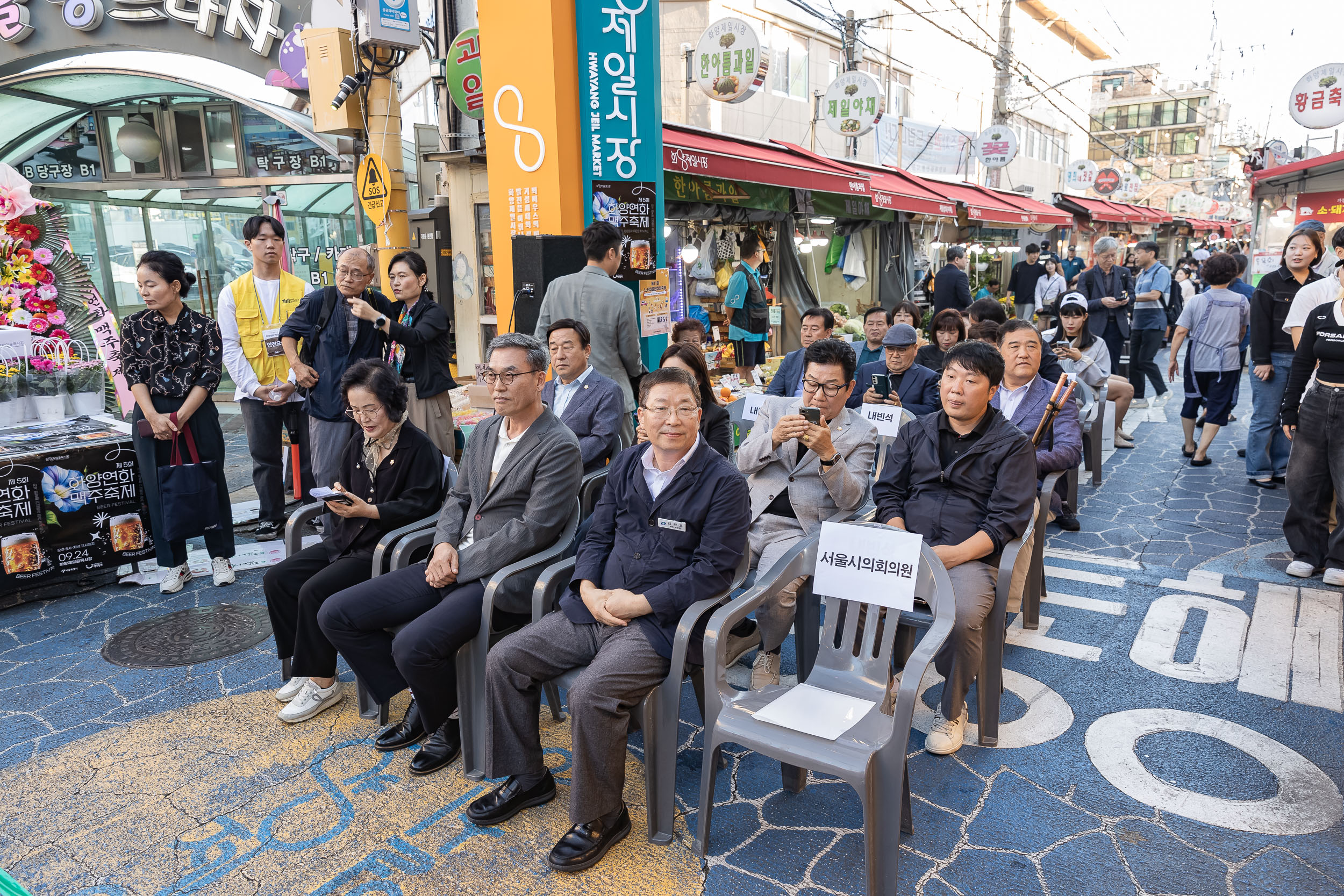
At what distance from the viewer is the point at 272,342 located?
5441 mm

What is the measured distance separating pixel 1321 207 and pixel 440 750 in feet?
46.3

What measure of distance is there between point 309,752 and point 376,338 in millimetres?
2746

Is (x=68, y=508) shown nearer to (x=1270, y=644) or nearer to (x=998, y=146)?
(x=1270, y=644)

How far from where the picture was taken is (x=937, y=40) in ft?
72.1

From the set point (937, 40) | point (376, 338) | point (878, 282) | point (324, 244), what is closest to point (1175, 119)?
point (937, 40)

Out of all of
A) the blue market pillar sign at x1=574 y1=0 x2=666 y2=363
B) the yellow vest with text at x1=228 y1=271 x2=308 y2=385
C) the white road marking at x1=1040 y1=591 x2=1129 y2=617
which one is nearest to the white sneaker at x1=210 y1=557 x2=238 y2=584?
the yellow vest with text at x1=228 y1=271 x2=308 y2=385

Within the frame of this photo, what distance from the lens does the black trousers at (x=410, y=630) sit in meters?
3.01

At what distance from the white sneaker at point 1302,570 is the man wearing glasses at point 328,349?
5686 mm

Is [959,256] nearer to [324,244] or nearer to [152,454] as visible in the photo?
[324,244]

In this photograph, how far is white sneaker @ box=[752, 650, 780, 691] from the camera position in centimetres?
355

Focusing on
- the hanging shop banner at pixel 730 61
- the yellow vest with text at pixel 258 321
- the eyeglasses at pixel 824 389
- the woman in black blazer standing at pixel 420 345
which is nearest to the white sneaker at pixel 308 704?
the woman in black blazer standing at pixel 420 345

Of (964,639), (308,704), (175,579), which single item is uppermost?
(964,639)

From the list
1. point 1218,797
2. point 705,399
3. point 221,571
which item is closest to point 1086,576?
point 1218,797

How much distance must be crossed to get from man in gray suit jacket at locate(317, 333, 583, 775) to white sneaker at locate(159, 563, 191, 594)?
2350 millimetres
